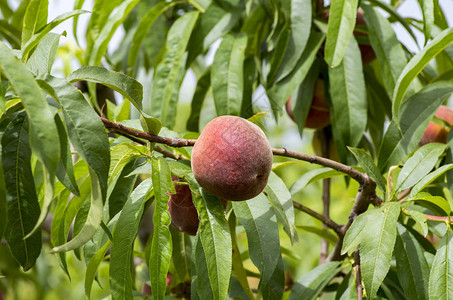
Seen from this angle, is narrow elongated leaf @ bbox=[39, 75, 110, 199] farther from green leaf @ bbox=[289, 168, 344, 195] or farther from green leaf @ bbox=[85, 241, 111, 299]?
green leaf @ bbox=[289, 168, 344, 195]

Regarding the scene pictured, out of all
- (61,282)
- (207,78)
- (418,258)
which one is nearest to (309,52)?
(207,78)

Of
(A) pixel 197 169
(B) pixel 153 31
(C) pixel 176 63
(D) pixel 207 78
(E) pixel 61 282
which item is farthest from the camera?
(E) pixel 61 282

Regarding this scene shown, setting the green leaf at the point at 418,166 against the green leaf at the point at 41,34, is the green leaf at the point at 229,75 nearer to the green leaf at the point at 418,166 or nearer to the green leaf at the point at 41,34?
the green leaf at the point at 418,166

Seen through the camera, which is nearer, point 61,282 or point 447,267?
point 447,267

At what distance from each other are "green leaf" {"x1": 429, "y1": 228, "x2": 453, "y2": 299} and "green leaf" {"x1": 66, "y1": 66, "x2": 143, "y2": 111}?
1.60 feet

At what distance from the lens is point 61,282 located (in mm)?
2232

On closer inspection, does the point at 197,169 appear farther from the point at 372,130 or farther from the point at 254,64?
the point at 372,130

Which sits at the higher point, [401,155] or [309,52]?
[309,52]

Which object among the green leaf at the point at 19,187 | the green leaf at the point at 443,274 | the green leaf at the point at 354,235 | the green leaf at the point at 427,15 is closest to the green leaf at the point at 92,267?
the green leaf at the point at 19,187

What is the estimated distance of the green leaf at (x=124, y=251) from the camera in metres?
0.74

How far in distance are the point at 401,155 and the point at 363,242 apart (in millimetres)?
351

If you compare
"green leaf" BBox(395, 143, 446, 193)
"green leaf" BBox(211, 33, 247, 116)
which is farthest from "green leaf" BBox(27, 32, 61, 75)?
"green leaf" BBox(395, 143, 446, 193)

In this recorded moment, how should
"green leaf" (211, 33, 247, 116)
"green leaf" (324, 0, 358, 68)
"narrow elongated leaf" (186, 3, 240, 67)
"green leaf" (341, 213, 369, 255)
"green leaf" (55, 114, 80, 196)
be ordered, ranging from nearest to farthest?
1. "green leaf" (55, 114, 80, 196)
2. "green leaf" (341, 213, 369, 255)
3. "green leaf" (324, 0, 358, 68)
4. "green leaf" (211, 33, 247, 116)
5. "narrow elongated leaf" (186, 3, 240, 67)

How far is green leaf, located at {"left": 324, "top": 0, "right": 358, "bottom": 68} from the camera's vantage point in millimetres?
1074
